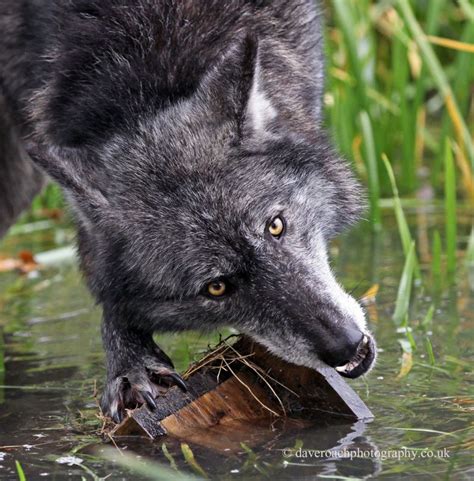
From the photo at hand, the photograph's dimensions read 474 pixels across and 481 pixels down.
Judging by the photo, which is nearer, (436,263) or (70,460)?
(70,460)

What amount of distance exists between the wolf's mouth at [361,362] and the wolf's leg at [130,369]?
25.7 inches

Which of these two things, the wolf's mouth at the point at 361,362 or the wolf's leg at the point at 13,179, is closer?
the wolf's mouth at the point at 361,362

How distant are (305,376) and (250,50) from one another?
4.32 feet

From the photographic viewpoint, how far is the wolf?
422 cm

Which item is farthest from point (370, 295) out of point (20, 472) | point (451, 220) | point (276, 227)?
point (20, 472)

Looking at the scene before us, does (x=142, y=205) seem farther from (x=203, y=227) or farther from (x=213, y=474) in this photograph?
(x=213, y=474)

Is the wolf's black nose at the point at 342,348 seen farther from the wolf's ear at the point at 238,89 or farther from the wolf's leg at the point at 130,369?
the wolf's ear at the point at 238,89

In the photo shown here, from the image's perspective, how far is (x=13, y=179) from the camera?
21.6ft

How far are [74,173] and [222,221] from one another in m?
0.66

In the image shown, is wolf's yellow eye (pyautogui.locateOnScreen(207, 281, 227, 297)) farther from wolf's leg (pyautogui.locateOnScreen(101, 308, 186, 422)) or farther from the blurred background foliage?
the blurred background foliage

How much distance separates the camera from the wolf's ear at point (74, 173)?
171 inches

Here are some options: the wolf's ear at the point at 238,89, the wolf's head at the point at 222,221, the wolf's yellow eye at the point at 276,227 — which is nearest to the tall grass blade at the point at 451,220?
the wolf's head at the point at 222,221

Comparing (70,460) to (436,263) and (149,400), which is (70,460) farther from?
(436,263)

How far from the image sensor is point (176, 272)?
14.3ft
